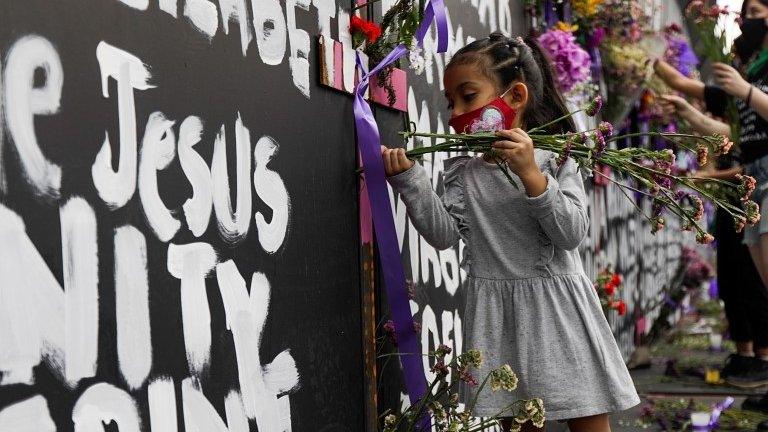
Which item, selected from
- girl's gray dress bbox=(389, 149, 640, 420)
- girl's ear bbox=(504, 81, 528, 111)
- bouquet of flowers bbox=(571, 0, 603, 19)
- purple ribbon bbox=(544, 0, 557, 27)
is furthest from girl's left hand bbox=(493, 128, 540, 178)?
bouquet of flowers bbox=(571, 0, 603, 19)

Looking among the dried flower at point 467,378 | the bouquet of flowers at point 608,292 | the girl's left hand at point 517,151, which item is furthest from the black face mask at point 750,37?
the dried flower at point 467,378

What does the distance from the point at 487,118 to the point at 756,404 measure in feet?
10.0

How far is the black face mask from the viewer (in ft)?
16.6

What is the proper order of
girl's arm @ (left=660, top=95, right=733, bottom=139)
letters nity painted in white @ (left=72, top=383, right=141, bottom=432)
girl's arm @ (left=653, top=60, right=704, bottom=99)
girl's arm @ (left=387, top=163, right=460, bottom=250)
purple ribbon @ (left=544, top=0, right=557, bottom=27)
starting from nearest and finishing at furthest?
letters nity painted in white @ (left=72, top=383, right=141, bottom=432)
girl's arm @ (left=387, top=163, right=460, bottom=250)
girl's arm @ (left=660, top=95, right=733, bottom=139)
purple ribbon @ (left=544, top=0, right=557, bottom=27)
girl's arm @ (left=653, top=60, right=704, bottom=99)

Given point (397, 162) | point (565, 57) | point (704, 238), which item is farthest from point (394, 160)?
point (565, 57)

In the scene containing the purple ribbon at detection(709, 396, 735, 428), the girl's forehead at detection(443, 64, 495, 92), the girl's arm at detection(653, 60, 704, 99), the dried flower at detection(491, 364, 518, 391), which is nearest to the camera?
the dried flower at detection(491, 364, 518, 391)

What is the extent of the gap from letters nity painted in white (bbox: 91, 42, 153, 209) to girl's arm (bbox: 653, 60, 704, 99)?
460 centimetres

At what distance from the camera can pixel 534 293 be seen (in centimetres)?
279

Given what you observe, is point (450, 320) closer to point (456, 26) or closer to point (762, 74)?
point (456, 26)

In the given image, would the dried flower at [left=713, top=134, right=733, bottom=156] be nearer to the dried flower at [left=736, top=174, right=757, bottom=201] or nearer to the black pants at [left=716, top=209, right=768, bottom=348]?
the dried flower at [left=736, top=174, right=757, bottom=201]

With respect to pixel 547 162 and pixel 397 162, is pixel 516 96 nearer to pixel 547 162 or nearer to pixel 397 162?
pixel 547 162

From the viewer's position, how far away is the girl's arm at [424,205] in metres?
2.77

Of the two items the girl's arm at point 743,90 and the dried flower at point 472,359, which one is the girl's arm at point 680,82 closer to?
the girl's arm at point 743,90

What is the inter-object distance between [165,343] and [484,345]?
114cm
